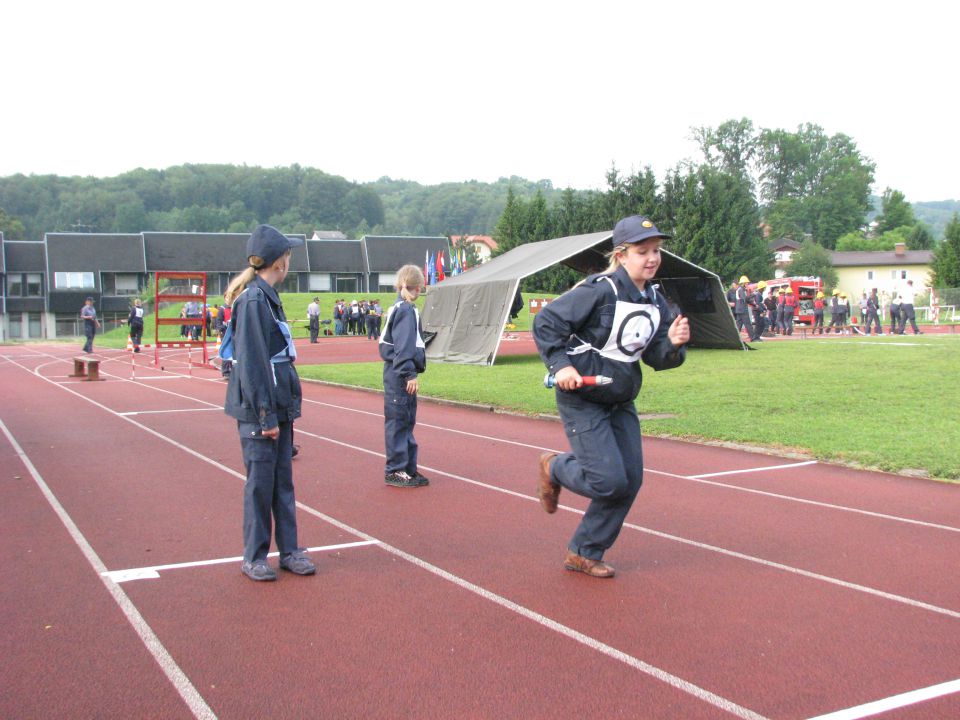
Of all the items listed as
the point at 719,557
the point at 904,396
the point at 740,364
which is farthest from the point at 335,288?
the point at 719,557

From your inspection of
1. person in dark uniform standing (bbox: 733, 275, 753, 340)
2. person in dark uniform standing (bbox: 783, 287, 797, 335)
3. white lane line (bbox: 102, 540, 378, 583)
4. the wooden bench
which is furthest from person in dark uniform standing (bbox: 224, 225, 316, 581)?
person in dark uniform standing (bbox: 783, 287, 797, 335)

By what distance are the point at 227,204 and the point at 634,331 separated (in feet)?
492

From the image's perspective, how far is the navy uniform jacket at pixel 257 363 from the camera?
520cm

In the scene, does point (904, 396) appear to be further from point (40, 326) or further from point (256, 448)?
point (40, 326)

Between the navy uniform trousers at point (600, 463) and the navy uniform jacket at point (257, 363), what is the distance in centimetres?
165

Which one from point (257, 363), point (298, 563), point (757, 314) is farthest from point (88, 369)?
point (757, 314)

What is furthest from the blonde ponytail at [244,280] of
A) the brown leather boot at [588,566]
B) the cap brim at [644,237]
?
the brown leather boot at [588,566]

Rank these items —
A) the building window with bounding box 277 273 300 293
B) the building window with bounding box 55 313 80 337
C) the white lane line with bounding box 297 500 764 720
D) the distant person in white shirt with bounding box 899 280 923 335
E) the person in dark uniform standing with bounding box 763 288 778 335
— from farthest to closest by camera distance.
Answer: the building window with bounding box 277 273 300 293
the building window with bounding box 55 313 80 337
the person in dark uniform standing with bounding box 763 288 778 335
the distant person in white shirt with bounding box 899 280 923 335
the white lane line with bounding box 297 500 764 720

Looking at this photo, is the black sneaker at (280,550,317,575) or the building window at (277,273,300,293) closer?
the black sneaker at (280,550,317,575)

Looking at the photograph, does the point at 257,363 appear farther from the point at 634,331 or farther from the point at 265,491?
the point at 634,331

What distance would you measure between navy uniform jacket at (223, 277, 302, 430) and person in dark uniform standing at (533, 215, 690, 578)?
1.54 meters

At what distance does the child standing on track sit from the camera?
27.6 feet

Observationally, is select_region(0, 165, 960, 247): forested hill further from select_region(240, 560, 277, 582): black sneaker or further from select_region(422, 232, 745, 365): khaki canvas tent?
select_region(240, 560, 277, 582): black sneaker

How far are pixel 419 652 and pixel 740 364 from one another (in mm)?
17308
